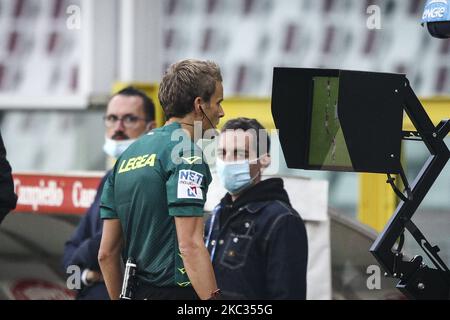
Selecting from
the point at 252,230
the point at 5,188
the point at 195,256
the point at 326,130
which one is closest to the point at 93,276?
the point at 252,230

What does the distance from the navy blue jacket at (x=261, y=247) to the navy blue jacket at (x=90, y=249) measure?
74cm

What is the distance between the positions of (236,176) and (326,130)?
1.11m

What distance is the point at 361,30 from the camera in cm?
890

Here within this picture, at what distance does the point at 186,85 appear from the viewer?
4.45 m

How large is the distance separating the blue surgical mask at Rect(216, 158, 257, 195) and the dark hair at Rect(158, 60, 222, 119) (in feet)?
3.25

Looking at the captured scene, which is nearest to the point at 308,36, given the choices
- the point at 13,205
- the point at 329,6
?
the point at 329,6

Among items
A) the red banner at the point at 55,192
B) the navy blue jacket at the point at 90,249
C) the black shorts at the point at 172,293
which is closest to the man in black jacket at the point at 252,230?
the navy blue jacket at the point at 90,249

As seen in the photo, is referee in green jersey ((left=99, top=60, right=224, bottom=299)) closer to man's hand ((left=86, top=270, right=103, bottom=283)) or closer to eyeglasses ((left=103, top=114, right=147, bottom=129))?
man's hand ((left=86, top=270, right=103, bottom=283))

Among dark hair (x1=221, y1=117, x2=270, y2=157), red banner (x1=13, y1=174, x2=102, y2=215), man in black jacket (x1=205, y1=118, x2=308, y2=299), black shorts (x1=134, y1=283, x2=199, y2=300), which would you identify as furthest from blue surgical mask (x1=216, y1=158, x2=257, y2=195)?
red banner (x1=13, y1=174, x2=102, y2=215)

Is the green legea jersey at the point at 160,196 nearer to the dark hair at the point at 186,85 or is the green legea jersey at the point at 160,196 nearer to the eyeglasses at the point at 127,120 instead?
the dark hair at the point at 186,85

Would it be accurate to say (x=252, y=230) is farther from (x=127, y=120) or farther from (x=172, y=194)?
(x=127, y=120)

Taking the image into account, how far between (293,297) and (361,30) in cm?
406

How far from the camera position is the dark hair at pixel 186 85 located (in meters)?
4.46

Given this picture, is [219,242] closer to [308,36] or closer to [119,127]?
[119,127]
